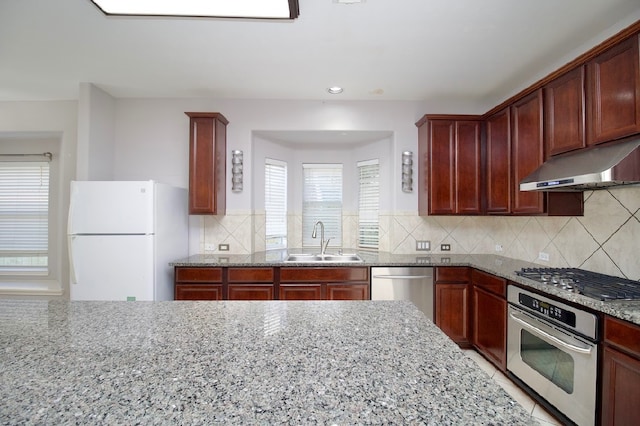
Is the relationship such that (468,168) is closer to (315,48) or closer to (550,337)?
(550,337)

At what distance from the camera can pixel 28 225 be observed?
380 cm

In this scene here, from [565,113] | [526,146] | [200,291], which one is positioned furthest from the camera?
[200,291]

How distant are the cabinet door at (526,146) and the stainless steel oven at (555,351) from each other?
750 millimetres

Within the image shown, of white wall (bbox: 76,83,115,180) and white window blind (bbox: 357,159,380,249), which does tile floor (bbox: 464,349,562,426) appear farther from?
white wall (bbox: 76,83,115,180)

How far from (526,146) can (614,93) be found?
29.0 inches

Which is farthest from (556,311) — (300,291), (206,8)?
(206,8)

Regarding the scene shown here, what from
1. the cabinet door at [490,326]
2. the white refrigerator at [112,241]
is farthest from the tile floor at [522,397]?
the white refrigerator at [112,241]

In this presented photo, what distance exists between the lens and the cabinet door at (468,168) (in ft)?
9.92

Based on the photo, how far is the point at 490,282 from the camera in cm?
247

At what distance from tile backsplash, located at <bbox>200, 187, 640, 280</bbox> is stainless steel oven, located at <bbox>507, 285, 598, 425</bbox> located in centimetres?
67

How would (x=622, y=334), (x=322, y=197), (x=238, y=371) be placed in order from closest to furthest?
(x=238, y=371) < (x=622, y=334) < (x=322, y=197)

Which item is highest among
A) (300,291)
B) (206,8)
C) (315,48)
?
(315,48)

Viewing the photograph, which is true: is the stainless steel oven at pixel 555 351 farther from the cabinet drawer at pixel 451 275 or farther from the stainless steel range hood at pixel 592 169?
the stainless steel range hood at pixel 592 169

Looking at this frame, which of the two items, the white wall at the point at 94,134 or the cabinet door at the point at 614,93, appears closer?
the cabinet door at the point at 614,93
